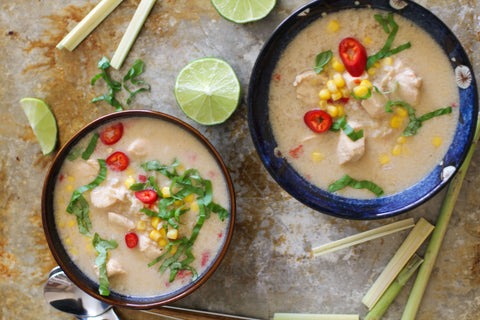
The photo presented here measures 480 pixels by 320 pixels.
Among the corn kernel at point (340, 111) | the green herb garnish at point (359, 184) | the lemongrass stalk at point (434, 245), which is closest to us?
the corn kernel at point (340, 111)

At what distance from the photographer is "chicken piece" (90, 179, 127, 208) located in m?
3.40

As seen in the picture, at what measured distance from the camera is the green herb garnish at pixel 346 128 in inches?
125

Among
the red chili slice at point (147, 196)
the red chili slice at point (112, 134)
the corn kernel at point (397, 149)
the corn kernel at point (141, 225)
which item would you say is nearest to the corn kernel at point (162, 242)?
the corn kernel at point (141, 225)

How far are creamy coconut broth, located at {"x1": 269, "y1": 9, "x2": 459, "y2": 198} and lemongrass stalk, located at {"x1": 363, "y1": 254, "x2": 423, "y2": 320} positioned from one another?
0.66 meters

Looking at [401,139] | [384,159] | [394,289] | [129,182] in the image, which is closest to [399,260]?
[394,289]

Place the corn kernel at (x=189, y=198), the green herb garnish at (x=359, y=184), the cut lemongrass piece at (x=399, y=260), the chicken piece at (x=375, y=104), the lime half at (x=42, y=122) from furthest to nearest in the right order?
the lime half at (x=42, y=122)
the cut lemongrass piece at (x=399, y=260)
the corn kernel at (x=189, y=198)
the green herb garnish at (x=359, y=184)
the chicken piece at (x=375, y=104)

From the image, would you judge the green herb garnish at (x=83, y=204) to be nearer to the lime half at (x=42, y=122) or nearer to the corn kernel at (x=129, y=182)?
the corn kernel at (x=129, y=182)

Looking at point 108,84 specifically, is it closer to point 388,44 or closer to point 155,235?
point 155,235

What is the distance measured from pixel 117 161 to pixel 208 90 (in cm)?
77

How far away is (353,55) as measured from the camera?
3.17 m

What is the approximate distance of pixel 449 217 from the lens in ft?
11.8

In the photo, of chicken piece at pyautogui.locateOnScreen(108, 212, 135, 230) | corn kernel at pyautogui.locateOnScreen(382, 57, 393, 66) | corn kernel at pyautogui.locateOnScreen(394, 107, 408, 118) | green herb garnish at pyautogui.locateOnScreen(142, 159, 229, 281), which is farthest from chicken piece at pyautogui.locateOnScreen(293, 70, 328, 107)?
chicken piece at pyautogui.locateOnScreen(108, 212, 135, 230)

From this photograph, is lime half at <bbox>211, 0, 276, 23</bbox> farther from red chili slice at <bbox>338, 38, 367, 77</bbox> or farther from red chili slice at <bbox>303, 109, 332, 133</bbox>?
red chili slice at <bbox>303, 109, 332, 133</bbox>

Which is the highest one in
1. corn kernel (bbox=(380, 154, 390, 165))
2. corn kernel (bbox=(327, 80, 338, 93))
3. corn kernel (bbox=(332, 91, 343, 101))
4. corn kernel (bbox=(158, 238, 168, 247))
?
corn kernel (bbox=(327, 80, 338, 93))
